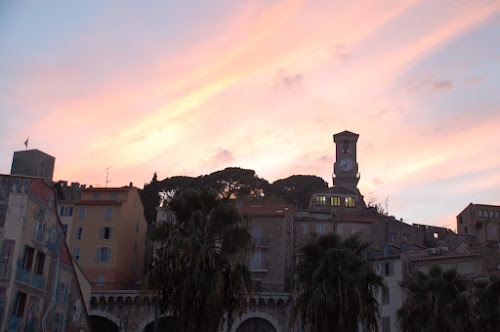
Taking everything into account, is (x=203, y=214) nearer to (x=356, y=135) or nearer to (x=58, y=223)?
(x=58, y=223)

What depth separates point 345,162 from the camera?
120 m

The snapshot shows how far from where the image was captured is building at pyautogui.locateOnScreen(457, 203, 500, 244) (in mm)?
110875

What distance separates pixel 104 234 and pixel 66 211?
630 cm

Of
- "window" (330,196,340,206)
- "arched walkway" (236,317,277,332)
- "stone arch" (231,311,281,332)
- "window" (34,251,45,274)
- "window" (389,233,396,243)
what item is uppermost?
"window" (330,196,340,206)

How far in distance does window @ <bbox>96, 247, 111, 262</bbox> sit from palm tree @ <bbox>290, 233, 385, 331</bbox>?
42.4m

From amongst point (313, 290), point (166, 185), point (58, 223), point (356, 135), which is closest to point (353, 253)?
point (313, 290)

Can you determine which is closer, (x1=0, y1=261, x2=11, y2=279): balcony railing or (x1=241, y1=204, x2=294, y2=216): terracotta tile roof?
(x1=0, y1=261, x2=11, y2=279): balcony railing

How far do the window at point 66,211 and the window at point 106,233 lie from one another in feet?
16.8

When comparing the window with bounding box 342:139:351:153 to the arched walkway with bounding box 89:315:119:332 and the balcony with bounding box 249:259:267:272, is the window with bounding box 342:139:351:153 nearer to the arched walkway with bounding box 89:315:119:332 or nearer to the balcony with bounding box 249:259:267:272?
the balcony with bounding box 249:259:267:272

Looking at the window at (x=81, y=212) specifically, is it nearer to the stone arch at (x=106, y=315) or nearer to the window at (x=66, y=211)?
the window at (x=66, y=211)

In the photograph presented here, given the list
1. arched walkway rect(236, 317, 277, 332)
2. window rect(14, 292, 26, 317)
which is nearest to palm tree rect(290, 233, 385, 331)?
window rect(14, 292, 26, 317)

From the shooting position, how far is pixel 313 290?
36.9 metres

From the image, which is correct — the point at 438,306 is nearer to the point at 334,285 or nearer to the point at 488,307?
the point at 488,307

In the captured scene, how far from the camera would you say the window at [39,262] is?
37.4 m
